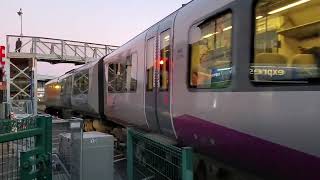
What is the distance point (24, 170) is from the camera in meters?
4.93

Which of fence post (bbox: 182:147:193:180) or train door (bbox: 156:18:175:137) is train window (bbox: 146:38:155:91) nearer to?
train door (bbox: 156:18:175:137)

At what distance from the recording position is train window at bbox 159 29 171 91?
7359 millimetres

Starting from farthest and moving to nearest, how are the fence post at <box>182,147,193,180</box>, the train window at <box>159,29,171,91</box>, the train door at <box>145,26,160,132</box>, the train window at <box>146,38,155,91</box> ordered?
the train window at <box>146,38,155,91</box>, the train door at <box>145,26,160,132</box>, the train window at <box>159,29,171,91</box>, the fence post at <box>182,147,193,180</box>

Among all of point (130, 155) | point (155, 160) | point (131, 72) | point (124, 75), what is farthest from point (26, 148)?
point (124, 75)

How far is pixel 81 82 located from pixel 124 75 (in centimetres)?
777

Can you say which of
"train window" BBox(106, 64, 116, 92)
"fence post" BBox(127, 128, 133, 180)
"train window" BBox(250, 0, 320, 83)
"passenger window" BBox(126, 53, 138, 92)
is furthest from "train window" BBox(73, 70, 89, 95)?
"train window" BBox(250, 0, 320, 83)

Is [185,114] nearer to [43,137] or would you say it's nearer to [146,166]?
[146,166]

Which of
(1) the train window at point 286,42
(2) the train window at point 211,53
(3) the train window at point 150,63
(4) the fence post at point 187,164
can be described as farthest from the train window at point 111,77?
(4) the fence post at point 187,164

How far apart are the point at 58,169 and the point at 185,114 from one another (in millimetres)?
2787

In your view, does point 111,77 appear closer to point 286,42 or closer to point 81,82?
point 81,82

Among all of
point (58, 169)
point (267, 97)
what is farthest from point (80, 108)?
point (267, 97)

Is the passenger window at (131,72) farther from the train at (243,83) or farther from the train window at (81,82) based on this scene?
the train window at (81,82)

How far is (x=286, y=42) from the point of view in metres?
4.25

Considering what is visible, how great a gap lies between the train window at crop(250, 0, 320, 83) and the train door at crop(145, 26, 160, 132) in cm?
359
